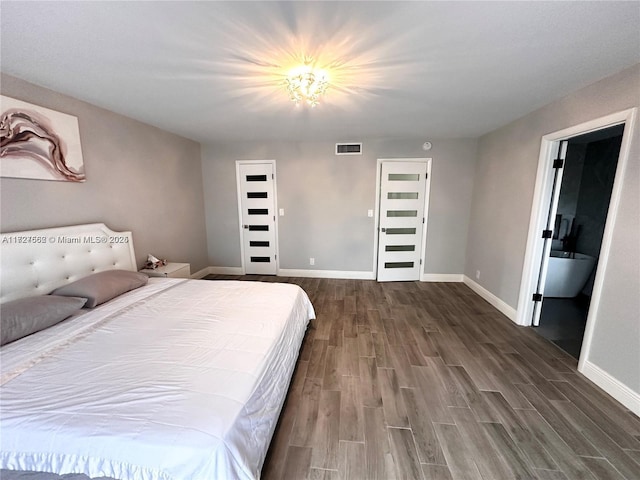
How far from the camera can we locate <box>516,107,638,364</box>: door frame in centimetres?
184

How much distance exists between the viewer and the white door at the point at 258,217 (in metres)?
4.38

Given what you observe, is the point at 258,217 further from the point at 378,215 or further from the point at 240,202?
the point at 378,215

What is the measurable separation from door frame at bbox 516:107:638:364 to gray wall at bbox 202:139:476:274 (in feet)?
4.72

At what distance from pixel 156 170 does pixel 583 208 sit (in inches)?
255

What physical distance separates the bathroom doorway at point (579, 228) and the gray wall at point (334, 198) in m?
1.28

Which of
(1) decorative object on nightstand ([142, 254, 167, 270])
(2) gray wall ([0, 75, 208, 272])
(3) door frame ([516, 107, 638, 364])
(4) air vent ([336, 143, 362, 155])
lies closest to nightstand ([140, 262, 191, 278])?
(1) decorative object on nightstand ([142, 254, 167, 270])

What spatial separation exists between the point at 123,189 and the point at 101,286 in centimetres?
128

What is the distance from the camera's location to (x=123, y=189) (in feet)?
9.26

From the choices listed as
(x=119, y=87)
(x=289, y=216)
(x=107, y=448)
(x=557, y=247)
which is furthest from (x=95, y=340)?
(x=557, y=247)

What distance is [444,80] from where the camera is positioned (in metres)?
2.01

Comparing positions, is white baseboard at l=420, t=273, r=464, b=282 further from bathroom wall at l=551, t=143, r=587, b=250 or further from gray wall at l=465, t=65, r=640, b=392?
bathroom wall at l=551, t=143, r=587, b=250

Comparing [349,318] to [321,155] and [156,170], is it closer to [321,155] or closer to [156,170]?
[321,155]

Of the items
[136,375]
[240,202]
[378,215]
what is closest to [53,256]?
[136,375]

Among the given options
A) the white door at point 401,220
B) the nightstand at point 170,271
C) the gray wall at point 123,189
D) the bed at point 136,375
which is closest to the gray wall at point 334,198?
the white door at point 401,220
